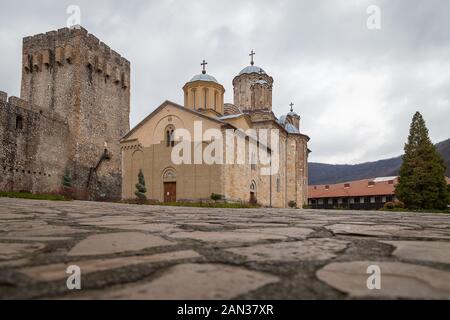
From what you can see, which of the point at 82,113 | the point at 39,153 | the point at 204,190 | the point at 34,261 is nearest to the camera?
the point at 34,261

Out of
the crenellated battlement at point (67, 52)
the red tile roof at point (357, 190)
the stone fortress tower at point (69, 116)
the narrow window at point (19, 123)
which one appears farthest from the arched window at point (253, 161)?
the red tile roof at point (357, 190)

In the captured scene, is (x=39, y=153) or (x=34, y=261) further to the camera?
(x=39, y=153)

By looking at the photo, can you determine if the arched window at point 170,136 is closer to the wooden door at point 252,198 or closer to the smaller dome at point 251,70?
the wooden door at point 252,198

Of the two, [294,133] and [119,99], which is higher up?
[119,99]

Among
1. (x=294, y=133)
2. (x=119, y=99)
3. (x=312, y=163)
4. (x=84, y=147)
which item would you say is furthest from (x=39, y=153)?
(x=312, y=163)

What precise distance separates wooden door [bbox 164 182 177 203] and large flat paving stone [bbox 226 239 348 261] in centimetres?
1891

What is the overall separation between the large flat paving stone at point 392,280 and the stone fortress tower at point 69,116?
79.6ft

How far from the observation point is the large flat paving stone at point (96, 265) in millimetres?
1261

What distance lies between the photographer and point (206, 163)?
20.1 m

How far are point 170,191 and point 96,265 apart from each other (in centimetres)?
1978

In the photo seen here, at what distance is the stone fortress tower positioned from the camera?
2308cm
